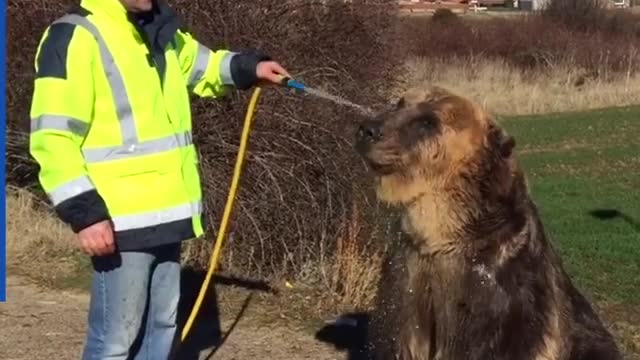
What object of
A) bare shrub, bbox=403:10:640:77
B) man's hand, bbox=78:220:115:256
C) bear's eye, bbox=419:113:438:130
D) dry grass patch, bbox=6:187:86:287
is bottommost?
bare shrub, bbox=403:10:640:77

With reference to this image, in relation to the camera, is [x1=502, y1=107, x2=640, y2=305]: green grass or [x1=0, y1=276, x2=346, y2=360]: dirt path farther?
[x1=502, y1=107, x2=640, y2=305]: green grass

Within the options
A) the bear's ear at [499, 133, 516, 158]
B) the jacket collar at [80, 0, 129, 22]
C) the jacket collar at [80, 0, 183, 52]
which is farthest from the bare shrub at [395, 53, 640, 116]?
the bear's ear at [499, 133, 516, 158]

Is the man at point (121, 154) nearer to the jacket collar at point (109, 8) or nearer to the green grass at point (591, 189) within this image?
the jacket collar at point (109, 8)

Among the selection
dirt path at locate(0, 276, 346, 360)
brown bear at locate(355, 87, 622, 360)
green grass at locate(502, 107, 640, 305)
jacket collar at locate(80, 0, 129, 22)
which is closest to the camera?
brown bear at locate(355, 87, 622, 360)

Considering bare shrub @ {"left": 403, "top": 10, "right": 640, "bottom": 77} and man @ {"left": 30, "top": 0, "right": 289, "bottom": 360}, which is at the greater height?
man @ {"left": 30, "top": 0, "right": 289, "bottom": 360}

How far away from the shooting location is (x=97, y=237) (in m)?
5.09

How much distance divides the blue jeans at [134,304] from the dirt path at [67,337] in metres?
1.76

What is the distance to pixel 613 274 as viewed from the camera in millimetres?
10609

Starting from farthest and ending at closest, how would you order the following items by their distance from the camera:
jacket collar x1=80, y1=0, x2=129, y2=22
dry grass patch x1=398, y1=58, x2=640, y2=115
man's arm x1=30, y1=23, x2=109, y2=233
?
1. dry grass patch x1=398, y1=58, x2=640, y2=115
2. jacket collar x1=80, y1=0, x2=129, y2=22
3. man's arm x1=30, y1=23, x2=109, y2=233

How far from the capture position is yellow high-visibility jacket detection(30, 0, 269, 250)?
5.05 metres

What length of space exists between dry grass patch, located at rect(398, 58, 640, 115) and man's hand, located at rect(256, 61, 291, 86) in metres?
22.2

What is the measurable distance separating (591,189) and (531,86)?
14.1 meters

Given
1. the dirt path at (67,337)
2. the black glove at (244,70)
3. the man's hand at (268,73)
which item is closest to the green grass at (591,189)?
the dirt path at (67,337)

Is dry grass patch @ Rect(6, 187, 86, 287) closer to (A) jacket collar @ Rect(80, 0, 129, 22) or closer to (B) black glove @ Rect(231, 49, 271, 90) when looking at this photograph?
(B) black glove @ Rect(231, 49, 271, 90)
